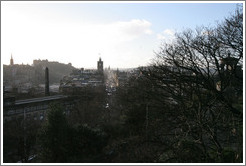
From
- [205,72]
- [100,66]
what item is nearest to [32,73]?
[205,72]

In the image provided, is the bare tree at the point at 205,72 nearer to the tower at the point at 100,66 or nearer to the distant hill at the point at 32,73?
the distant hill at the point at 32,73

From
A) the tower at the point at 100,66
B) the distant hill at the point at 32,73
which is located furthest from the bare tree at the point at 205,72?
the tower at the point at 100,66

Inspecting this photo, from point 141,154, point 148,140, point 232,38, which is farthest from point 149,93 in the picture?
point 232,38

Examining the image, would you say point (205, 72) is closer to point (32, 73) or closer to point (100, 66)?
point (32, 73)

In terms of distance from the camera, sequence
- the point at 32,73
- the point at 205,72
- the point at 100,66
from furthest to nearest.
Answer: the point at 100,66 < the point at 32,73 < the point at 205,72

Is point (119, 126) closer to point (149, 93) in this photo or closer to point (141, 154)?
point (149, 93)

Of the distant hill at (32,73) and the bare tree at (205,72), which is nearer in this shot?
the bare tree at (205,72)

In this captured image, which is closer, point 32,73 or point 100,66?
point 32,73

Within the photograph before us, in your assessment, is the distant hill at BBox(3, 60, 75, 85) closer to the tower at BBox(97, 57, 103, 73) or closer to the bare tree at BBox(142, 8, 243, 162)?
the bare tree at BBox(142, 8, 243, 162)

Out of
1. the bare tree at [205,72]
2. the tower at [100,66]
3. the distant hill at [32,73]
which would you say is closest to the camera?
the bare tree at [205,72]

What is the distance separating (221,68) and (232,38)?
34.1 inches

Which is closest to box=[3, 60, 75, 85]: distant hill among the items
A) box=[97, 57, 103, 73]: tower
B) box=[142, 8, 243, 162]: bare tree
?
box=[142, 8, 243, 162]: bare tree

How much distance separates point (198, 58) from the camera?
18.1ft

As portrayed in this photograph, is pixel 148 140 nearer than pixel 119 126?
Yes
